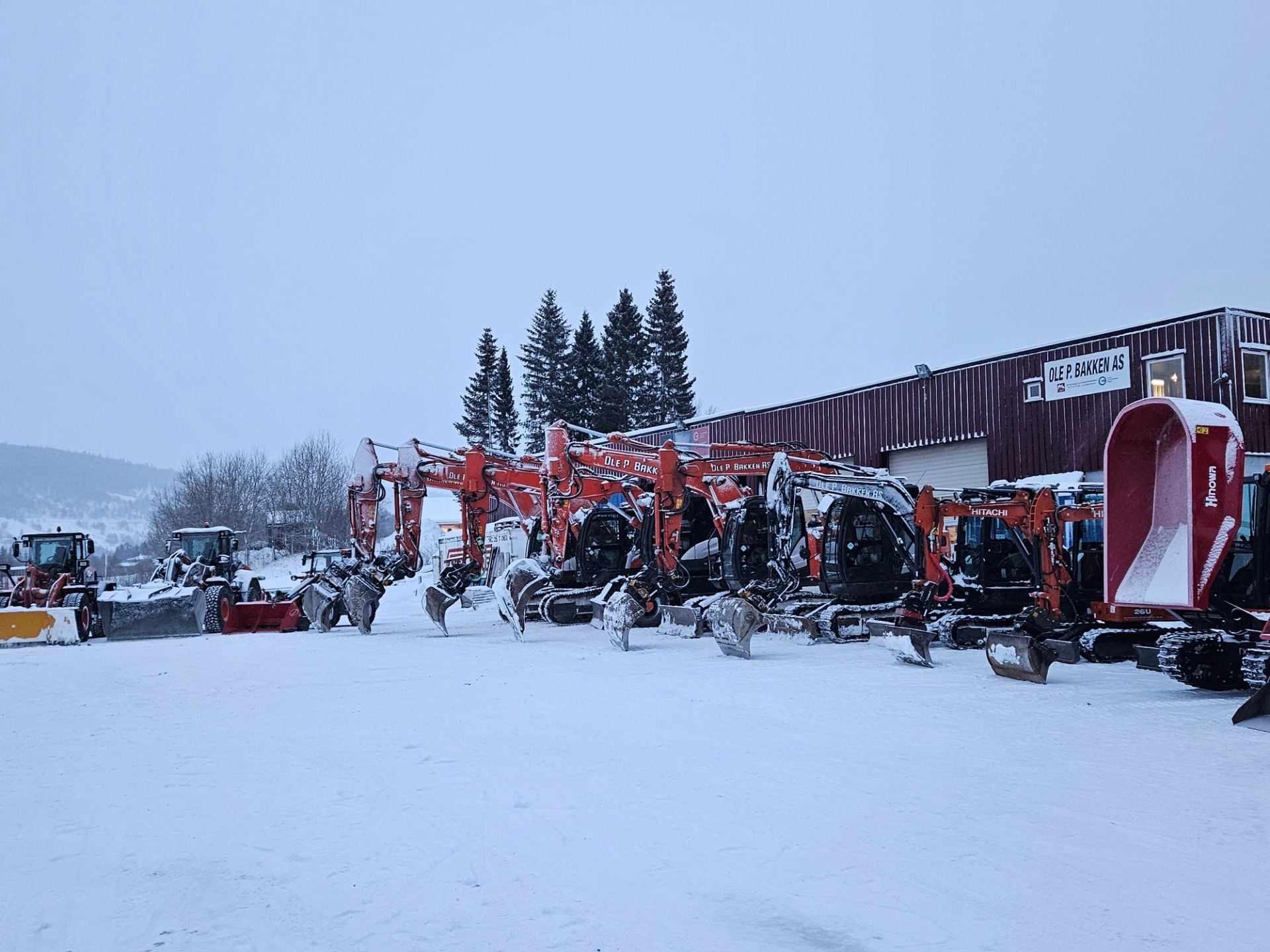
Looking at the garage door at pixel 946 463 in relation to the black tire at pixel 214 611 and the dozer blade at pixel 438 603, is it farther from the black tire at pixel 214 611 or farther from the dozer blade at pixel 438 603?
the black tire at pixel 214 611

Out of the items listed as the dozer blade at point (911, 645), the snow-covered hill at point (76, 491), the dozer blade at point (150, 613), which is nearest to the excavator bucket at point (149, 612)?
the dozer blade at point (150, 613)

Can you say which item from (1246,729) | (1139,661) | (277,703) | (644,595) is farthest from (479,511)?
(1246,729)

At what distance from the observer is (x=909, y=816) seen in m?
5.31

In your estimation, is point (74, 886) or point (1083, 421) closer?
point (74, 886)

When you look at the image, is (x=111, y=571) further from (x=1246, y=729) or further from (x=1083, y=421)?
(x=1246, y=729)

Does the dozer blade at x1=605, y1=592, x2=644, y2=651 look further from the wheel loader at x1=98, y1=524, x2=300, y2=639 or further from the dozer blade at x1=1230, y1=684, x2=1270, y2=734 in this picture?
the wheel loader at x1=98, y1=524, x2=300, y2=639

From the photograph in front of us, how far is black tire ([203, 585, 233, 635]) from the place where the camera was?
829 inches

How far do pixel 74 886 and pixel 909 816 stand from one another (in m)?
3.99

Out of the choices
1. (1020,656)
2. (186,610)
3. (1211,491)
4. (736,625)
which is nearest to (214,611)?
(186,610)

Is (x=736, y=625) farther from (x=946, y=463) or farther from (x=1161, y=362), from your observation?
(x=946, y=463)

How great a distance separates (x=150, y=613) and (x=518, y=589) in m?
Answer: 8.03

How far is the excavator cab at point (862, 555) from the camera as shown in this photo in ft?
50.1

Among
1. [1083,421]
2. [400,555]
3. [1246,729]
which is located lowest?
[1246,729]

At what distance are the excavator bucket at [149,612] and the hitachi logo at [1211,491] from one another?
727 inches
